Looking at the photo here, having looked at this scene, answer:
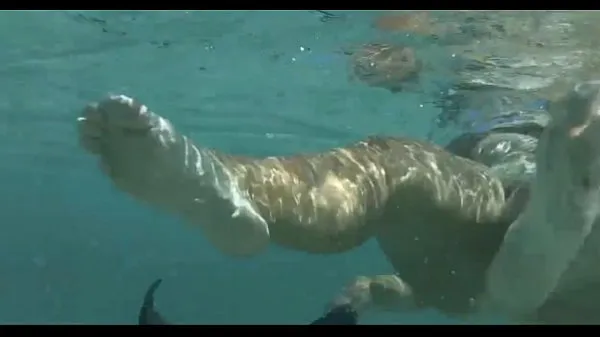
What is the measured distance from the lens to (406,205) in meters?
8.61

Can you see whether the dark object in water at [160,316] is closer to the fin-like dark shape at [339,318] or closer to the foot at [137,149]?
the fin-like dark shape at [339,318]

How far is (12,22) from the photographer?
44.2 feet

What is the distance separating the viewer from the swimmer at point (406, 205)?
5.88 meters

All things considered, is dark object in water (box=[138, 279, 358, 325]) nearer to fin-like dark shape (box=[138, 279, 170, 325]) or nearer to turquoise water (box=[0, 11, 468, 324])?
fin-like dark shape (box=[138, 279, 170, 325])

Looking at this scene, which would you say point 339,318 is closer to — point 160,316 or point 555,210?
point 160,316

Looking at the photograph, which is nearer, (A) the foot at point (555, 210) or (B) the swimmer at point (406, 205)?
(B) the swimmer at point (406, 205)

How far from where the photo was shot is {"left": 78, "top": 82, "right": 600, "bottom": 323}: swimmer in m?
5.88

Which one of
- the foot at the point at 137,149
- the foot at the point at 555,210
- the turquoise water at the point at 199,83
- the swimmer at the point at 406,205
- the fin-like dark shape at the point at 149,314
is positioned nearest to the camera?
the foot at the point at 137,149

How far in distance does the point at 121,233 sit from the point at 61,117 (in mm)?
53219

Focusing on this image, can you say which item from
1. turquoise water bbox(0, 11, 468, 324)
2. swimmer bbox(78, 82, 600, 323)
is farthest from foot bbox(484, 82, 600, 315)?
turquoise water bbox(0, 11, 468, 324)

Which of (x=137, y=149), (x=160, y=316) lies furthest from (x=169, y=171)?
(x=160, y=316)

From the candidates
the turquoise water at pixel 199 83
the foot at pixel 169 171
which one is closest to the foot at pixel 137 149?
the foot at pixel 169 171

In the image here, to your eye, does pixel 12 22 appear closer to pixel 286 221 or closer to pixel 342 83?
pixel 342 83
